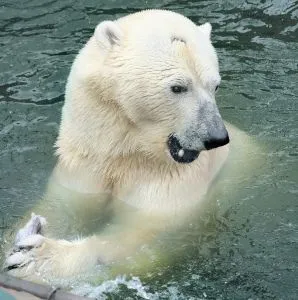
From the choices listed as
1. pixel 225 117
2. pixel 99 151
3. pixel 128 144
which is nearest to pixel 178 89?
pixel 128 144

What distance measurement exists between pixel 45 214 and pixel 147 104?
3.44 ft

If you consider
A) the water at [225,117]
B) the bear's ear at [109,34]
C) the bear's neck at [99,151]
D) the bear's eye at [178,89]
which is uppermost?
the bear's ear at [109,34]

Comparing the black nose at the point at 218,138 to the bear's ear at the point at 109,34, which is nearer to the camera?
the black nose at the point at 218,138

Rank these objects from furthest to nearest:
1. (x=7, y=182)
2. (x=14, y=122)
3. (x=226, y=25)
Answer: (x=226, y=25) → (x=14, y=122) → (x=7, y=182)

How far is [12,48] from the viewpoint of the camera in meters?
7.23

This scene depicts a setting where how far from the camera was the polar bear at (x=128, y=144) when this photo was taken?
4285 millimetres

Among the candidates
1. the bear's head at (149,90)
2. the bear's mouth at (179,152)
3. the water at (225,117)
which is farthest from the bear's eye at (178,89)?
the water at (225,117)

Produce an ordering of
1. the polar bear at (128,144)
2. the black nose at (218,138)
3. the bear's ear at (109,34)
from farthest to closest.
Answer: the bear's ear at (109,34) < the polar bear at (128,144) < the black nose at (218,138)

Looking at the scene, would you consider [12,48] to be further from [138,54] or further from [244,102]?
[138,54]

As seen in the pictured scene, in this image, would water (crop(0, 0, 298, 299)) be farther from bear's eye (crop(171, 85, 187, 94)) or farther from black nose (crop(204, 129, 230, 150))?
bear's eye (crop(171, 85, 187, 94))

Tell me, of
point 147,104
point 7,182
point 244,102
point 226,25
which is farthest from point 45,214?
point 226,25

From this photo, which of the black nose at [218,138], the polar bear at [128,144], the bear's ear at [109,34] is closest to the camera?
the black nose at [218,138]

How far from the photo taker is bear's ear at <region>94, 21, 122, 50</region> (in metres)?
4.42

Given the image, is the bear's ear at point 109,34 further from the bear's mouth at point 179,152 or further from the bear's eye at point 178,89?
the bear's mouth at point 179,152
